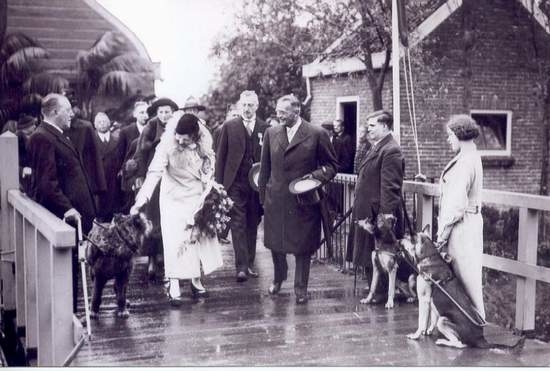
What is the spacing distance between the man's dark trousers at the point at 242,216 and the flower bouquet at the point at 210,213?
28.3 inches

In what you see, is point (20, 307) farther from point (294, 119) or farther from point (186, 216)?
point (294, 119)

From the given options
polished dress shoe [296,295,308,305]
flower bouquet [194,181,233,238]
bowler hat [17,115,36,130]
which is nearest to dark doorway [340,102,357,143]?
flower bouquet [194,181,233,238]

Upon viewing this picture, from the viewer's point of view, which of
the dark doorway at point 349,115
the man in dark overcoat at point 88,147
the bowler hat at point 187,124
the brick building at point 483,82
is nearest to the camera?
the man in dark overcoat at point 88,147

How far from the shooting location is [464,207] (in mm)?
4355

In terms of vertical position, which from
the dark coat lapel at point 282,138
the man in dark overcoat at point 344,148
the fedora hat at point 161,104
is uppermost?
the fedora hat at point 161,104

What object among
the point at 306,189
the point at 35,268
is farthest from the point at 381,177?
the point at 35,268

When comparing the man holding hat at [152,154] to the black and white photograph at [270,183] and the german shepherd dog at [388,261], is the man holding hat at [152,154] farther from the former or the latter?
the german shepherd dog at [388,261]

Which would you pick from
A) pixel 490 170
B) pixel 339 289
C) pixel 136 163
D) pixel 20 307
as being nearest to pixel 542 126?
pixel 490 170

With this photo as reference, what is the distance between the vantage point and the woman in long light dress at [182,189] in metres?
5.49

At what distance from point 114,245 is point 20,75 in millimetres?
1388

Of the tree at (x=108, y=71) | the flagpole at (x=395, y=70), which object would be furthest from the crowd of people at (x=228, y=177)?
the flagpole at (x=395, y=70)

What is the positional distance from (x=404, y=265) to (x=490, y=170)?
3.41 feet

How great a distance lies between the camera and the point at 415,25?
19.9ft

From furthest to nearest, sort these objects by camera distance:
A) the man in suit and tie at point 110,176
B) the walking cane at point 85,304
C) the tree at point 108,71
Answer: the man in suit and tie at point 110,176
the tree at point 108,71
the walking cane at point 85,304
